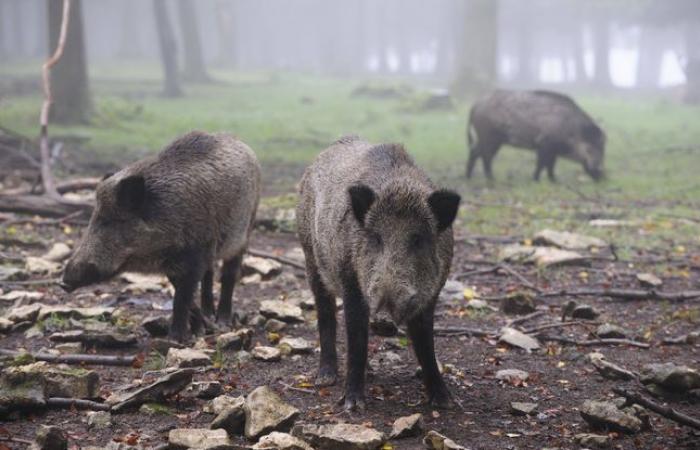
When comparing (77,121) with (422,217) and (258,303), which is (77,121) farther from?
(422,217)

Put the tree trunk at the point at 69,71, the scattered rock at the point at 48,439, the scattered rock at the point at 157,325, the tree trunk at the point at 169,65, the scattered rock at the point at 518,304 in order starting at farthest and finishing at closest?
the tree trunk at the point at 169,65, the tree trunk at the point at 69,71, the scattered rock at the point at 518,304, the scattered rock at the point at 157,325, the scattered rock at the point at 48,439

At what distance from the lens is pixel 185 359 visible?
5.91 meters

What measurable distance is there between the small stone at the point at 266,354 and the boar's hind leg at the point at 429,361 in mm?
1275

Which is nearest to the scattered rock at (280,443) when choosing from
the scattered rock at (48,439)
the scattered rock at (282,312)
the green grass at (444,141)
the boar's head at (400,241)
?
the boar's head at (400,241)

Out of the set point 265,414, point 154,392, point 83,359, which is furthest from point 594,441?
point 83,359

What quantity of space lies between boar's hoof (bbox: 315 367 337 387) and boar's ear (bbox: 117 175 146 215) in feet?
6.57

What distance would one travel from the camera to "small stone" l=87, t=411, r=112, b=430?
4.75 metres

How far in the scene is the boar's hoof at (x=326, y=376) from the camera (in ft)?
18.7

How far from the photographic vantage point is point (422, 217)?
494 centimetres

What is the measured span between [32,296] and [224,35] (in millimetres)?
40406

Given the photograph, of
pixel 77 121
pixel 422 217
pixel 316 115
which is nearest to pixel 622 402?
pixel 422 217

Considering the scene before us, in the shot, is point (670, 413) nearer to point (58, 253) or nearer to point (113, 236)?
point (113, 236)

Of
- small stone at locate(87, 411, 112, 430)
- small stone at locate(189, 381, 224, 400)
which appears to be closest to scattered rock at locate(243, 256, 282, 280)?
small stone at locate(189, 381, 224, 400)

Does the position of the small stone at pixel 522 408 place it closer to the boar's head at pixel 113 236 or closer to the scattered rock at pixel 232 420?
the scattered rock at pixel 232 420
